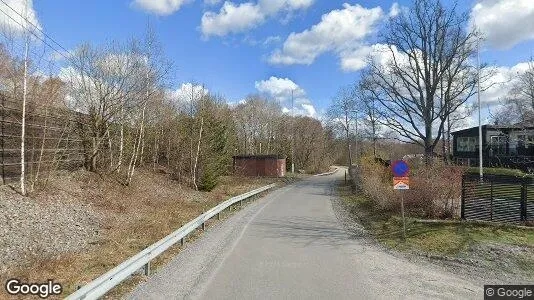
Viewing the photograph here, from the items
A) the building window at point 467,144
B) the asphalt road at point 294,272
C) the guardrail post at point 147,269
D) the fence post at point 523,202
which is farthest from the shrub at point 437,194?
the building window at point 467,144

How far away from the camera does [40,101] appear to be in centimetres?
1504

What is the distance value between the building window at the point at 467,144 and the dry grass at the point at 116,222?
39695mm

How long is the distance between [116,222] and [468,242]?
1089cm

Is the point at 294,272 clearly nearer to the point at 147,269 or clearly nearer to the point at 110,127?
the point at 147,269

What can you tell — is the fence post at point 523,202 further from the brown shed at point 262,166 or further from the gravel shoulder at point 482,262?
the brown shed at point 262,166

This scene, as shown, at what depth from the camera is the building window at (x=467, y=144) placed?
167 ft

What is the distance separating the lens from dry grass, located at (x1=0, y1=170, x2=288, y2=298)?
23.8 feet

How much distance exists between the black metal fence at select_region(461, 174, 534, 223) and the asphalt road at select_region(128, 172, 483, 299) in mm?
4635

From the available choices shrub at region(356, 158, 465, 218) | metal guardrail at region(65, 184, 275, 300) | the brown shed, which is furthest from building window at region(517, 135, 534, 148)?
the brown shed

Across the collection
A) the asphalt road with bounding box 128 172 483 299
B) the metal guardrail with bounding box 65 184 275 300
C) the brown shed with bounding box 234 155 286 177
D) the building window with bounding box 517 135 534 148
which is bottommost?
the asphalt road with bounding box 128 172 483 299

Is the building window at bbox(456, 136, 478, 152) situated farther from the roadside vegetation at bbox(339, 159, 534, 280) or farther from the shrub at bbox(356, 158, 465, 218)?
the shrub at bbox(356, 158, 465, 218)

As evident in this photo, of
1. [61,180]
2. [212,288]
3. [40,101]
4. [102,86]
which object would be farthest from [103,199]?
[212,288]

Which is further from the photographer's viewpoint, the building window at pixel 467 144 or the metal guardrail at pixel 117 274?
the building window at pixel 467 144

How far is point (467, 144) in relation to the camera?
53062mm
